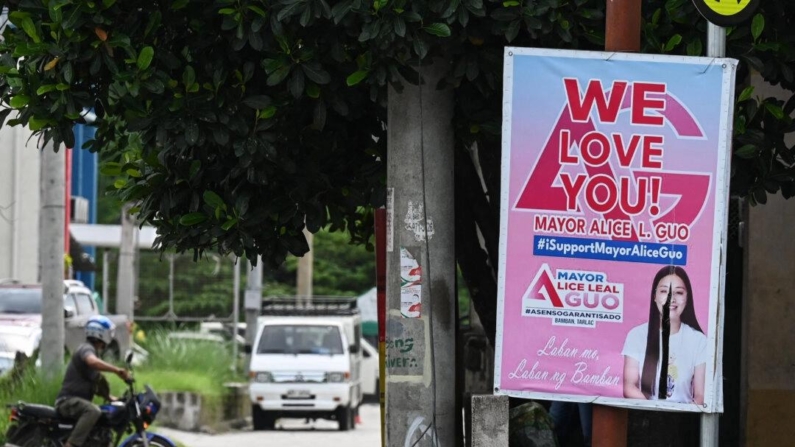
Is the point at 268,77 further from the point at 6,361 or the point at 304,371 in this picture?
the point at 304,371

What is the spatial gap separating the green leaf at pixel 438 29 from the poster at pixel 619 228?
35cm

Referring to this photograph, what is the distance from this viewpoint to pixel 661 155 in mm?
6836

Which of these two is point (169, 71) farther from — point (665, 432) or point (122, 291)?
point (122, 291)

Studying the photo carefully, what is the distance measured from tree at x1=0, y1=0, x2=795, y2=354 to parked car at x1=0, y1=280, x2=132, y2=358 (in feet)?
42.9

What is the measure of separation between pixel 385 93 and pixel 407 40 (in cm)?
82

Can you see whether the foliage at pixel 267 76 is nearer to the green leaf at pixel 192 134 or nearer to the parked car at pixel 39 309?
the green leaf at pixel 192 134

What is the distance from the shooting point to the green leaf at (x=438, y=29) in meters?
6.81

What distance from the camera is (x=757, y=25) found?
711 centimetres

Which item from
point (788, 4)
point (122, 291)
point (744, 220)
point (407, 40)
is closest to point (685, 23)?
point (788, 4)

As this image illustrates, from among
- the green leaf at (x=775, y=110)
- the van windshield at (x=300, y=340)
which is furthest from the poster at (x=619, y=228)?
the van windshield at (x=300, y=340)

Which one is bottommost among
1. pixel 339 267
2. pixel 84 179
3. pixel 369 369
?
pixel 369 369

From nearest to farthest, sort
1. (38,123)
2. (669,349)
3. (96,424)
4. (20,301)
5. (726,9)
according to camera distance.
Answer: (726,9) < (669,349) < (38,123) < (96,424) < (20,301)

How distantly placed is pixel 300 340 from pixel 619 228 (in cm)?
1771

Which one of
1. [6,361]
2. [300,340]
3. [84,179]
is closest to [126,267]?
[300,340]
